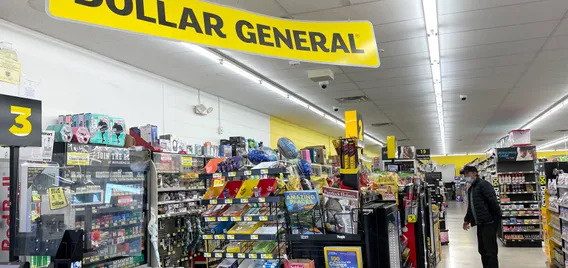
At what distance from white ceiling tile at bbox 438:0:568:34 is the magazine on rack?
3.78m

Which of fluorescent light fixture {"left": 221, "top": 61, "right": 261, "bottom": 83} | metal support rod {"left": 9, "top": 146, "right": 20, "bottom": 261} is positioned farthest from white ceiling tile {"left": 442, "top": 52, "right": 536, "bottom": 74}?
metal support rod {"left": 9, "top": 146, "right": 20, "bottom": 261}

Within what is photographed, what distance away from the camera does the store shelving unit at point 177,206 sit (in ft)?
21.9

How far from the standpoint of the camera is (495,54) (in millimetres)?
7660

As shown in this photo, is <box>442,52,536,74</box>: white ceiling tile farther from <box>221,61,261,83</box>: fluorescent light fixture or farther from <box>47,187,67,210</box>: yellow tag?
<box>47,187,67,210</box>: yellow tag

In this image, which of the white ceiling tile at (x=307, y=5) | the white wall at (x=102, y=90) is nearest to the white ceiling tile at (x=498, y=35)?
the white ceiling tile at (x=307, y=5)

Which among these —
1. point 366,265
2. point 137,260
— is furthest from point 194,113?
point 366,265

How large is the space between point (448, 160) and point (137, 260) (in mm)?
35391

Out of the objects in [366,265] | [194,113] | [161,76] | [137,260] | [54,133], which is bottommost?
[137,260]

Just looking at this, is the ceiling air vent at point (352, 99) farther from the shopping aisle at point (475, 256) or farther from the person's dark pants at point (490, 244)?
the person's dark pants at point (490, 244)

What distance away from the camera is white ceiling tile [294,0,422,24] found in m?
5.32

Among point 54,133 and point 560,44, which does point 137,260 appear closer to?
point 54,133

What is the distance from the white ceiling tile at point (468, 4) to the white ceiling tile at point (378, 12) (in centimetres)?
30

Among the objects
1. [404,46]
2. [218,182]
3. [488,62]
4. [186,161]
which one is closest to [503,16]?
[404,46]

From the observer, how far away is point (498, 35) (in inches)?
261
